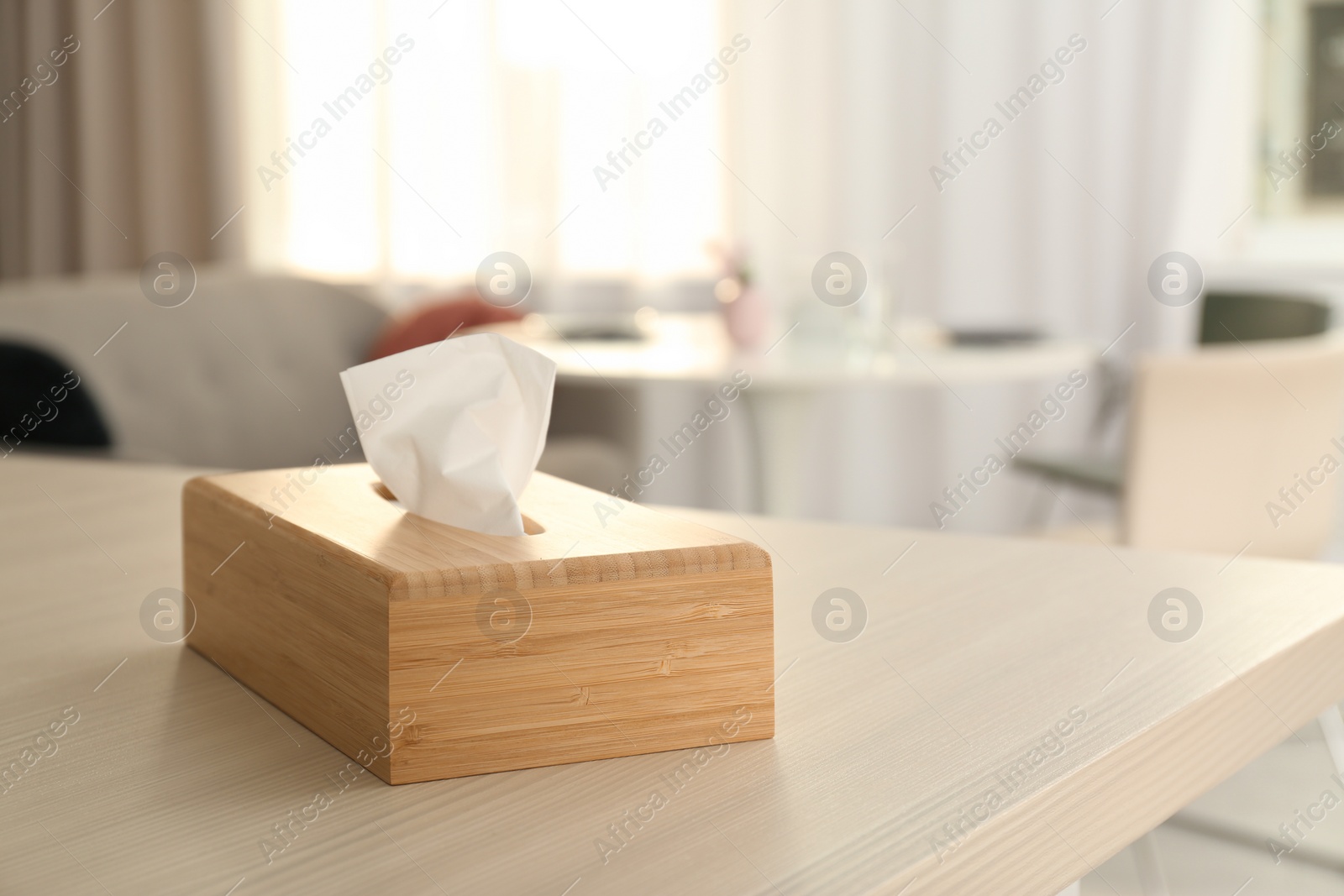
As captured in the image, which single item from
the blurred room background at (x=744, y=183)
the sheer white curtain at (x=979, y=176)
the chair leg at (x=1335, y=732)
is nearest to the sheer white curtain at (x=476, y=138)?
the blurred room background at (x=744, y=183)

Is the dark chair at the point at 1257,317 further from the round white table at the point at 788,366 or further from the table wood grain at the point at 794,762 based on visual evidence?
the table wood grain at the point at 794,762

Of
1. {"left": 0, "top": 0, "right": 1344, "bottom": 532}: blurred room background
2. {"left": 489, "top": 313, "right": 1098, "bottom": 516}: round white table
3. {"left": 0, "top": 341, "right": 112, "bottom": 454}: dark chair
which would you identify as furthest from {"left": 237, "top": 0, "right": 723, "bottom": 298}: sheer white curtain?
{"left": 0, "top": 341, "right": 112, "bottom": 454}: dark chair

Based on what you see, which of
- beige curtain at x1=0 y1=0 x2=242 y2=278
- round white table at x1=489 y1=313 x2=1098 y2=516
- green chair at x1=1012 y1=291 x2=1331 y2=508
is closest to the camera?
round white table at x1=489 y1=313 x2=1098 y2=516

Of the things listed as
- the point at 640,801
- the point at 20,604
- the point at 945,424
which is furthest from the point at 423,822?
the point at 945,424

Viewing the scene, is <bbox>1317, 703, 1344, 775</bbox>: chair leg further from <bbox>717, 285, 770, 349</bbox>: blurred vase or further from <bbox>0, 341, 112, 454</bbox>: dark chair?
<bbox>0, 341, 112, 454</bbox>: dark chair

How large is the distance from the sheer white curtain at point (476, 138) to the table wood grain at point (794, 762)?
3089 millimetres

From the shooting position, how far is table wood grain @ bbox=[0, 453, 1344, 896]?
0.40 m

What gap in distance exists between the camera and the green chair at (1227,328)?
245 centimetres

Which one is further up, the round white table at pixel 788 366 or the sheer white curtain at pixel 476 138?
the sheer white curtain at pixel 476 138

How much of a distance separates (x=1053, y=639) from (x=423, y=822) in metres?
0.33

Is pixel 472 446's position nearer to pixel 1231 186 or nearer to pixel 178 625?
pixel 178 625

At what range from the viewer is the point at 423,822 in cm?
43

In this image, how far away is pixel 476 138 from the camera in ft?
12.9

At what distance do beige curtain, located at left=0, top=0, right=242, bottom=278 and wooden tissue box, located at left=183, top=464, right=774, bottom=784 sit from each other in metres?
4.17
